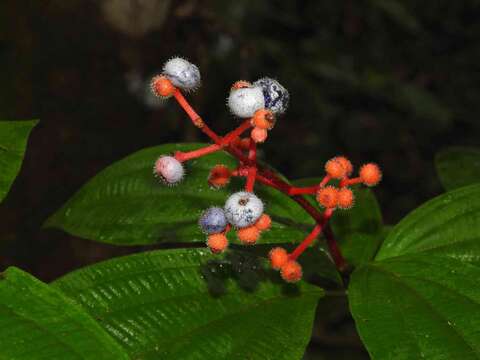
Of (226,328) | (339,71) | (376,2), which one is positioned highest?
(376,2)

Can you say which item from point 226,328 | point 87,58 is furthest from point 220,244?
point 87,58

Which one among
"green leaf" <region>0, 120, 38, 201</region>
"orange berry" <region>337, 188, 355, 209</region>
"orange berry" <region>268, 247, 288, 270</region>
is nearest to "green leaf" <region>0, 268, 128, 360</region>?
"green leaf" <region>0, 120, 38, 201</region>

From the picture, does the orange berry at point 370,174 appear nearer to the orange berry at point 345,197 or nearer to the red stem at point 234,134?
the orange berry at point 345,197

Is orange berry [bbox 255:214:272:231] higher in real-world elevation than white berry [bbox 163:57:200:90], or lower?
lower

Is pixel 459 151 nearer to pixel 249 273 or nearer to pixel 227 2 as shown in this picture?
pixel 249 273

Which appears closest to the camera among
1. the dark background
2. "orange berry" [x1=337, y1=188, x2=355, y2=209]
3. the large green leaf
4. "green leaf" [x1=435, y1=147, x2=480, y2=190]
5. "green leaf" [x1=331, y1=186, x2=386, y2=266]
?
"orange berry" [x1=337, y1=188, x2=355, y2=209]

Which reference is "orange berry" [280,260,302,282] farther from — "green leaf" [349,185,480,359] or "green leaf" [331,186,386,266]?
"green leaf" [331,186,386,266]

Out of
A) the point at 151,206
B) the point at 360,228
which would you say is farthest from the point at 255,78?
the point at 151,206
